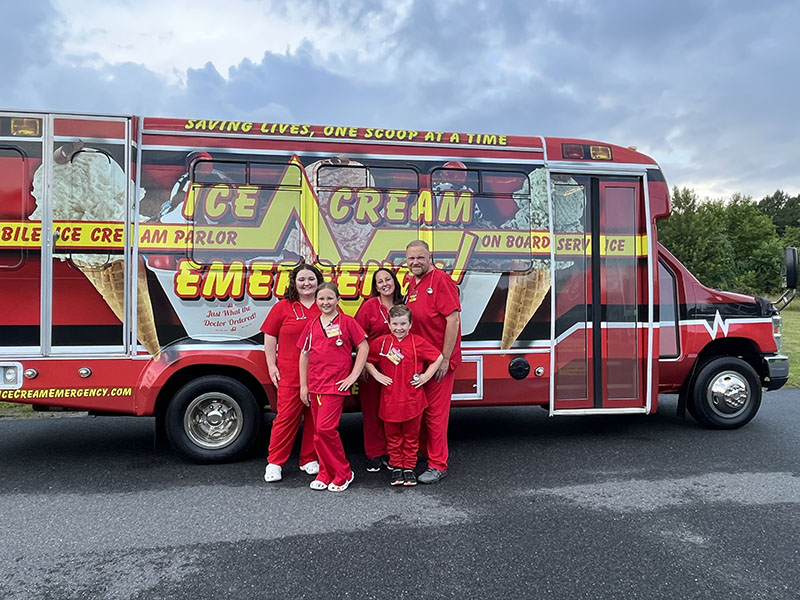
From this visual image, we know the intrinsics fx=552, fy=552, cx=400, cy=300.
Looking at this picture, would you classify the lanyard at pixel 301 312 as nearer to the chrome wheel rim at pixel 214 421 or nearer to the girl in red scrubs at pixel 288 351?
the girl in red scrubs at pixel 288 351

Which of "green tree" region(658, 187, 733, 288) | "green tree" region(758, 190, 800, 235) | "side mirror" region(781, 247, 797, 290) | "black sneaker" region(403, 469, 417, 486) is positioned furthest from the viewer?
"green tree" region(758, 190, 800, 235)

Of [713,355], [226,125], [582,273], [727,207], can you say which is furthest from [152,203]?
[727,207]

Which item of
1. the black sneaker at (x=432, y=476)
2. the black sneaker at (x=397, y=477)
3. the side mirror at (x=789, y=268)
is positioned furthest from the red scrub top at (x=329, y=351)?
the side mirror at (x=789, y=268)

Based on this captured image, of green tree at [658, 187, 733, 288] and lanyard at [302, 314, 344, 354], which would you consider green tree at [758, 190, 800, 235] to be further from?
lanyard at [302, 314, 344, 354]

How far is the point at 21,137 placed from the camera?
4.50 m

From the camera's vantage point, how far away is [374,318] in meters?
4.54

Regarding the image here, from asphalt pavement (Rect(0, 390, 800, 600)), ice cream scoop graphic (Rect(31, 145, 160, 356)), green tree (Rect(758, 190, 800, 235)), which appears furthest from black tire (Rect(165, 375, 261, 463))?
green tree (Rect(758, 190, 800, 235))

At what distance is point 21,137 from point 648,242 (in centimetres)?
570

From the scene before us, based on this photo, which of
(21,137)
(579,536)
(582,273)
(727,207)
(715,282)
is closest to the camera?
(579,536)

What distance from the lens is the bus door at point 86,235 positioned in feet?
14.8

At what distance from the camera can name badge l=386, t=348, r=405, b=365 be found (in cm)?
433

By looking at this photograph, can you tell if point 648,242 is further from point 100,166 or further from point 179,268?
point 100,166

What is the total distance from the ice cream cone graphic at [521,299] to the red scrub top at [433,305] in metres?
0.83

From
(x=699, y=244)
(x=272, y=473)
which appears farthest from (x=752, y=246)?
(x=272, y=473)
